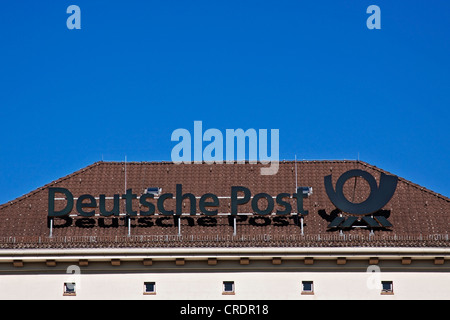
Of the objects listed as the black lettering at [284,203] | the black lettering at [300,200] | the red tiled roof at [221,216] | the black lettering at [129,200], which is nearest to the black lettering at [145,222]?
the red tiled roof at [221,216]

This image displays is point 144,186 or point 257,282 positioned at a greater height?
point 144,186

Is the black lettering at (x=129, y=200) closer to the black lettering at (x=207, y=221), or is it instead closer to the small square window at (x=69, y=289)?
the black lettering at (x=207, y=221)

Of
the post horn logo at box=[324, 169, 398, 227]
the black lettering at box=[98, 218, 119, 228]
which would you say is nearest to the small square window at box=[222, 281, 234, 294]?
the post horn logo at box=[324, 169, 398, 227]

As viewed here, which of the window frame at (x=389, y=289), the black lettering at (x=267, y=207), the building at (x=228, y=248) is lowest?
the window frame at (x=389, y=289)

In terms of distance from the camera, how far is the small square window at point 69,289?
6400 cm

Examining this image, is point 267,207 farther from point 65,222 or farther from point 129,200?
point 65,222

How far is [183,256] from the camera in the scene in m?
63.5

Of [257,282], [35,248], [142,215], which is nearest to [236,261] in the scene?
[257,282]

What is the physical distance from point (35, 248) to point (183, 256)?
7113 millimetres

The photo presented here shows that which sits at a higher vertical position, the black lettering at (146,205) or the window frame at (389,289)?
the black lettering at (146,205)

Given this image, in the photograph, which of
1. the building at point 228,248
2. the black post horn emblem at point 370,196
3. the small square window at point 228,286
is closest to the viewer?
the building at point 228,248

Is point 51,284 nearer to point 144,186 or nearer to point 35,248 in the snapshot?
point 35,248

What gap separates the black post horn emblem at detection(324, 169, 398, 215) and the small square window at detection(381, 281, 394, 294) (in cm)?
374
